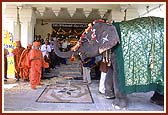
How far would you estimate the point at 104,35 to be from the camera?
15.6 ft

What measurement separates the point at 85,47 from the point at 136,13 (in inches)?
246

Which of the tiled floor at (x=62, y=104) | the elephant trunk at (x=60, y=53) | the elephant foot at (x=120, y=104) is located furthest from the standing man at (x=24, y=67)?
the elephant foot at (x=120, y=104)

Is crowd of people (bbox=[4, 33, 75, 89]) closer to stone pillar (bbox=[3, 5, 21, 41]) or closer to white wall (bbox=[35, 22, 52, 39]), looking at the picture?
stone pillar (bbox=[3, 5, 21, 41])

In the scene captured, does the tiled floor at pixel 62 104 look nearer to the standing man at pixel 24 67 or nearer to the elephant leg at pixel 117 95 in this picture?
the elephant leg at pixel 117 95

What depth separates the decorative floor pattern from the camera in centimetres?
557

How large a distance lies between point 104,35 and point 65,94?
1.97m

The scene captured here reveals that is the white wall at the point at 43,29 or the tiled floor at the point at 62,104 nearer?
the tiled floor at the point at 62,104

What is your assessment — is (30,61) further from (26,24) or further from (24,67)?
(26,24)

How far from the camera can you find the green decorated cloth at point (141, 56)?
181 inches

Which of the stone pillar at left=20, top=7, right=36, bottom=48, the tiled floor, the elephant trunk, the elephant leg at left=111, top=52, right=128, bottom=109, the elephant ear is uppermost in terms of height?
the stone pillar at left=20, top=7, right=36, bottom=48

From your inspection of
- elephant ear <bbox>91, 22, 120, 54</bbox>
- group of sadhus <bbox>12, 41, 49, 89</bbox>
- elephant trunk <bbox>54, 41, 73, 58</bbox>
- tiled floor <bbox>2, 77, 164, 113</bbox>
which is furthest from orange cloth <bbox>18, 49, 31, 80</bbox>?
elephant ear <bbox>91, 22, 120, 54</bbox>

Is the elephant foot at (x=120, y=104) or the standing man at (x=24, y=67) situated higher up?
the standing man at (x=24, y=67)

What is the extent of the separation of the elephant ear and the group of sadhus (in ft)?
8.33

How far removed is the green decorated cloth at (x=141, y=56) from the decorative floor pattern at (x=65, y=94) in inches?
45.4
